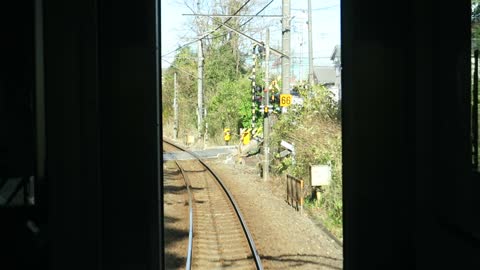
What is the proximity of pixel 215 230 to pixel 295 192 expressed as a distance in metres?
1.60

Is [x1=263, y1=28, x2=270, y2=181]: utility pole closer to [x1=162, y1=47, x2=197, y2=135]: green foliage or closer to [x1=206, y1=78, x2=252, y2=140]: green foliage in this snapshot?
[x1=206, y1=78, x2=252, y2=140]: green foliage

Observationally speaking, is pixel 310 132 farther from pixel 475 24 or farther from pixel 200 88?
pixel 475 24

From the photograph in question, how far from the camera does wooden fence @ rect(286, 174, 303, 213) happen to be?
614 cm

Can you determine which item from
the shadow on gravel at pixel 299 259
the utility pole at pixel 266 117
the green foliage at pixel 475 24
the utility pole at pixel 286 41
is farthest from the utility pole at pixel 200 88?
the green foliage at pixel 475 24

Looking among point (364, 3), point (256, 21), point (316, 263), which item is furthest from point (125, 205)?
point (256, 21)

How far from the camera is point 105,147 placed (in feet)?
4.08

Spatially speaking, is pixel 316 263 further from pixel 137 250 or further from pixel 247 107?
pixel 247 107

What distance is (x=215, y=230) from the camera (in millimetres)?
5156

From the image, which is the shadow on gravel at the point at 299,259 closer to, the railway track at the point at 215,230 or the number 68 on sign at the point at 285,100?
the railway track at the point at 215,230

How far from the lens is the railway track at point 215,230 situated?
13.4 feet

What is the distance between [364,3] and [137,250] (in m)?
0.87

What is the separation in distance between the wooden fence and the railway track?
81 centimetres

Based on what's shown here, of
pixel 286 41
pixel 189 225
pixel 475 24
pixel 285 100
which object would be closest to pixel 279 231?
pixel 189 225

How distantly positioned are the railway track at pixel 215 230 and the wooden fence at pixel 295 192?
815 mm
